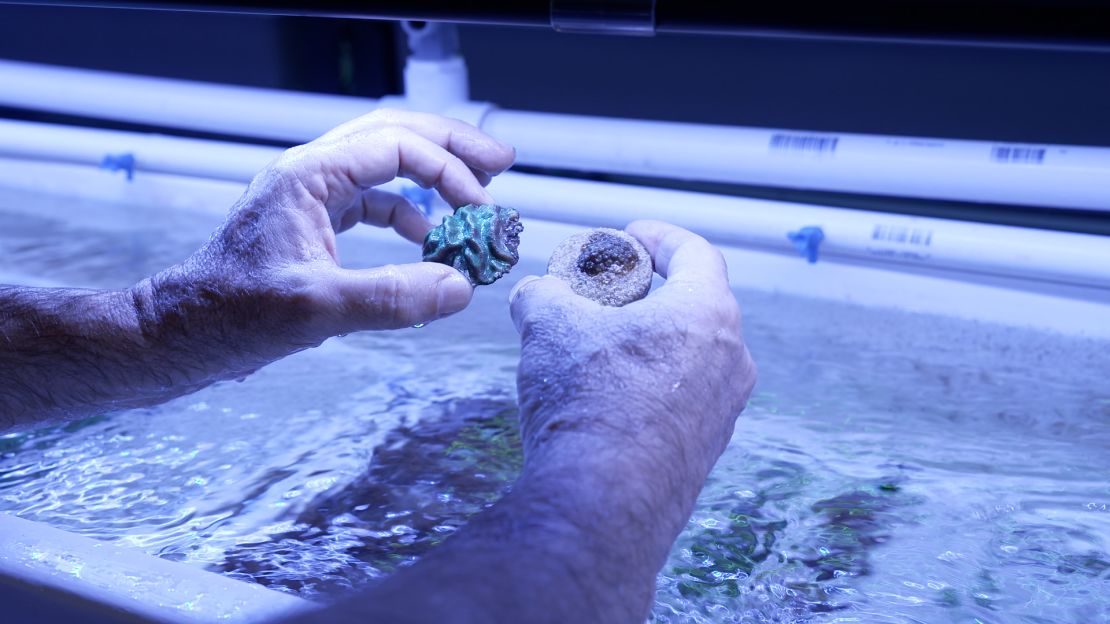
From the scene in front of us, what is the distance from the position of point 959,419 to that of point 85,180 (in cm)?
162

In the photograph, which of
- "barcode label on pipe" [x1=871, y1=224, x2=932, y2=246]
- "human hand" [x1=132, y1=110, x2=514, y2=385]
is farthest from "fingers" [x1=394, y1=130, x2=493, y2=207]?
"barcode label on pipe" [x1=871, y1=224, x2=932, y2=246]

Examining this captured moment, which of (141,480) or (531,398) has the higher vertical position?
(531,398)

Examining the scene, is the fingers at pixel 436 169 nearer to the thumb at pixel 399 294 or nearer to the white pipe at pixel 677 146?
the thumb at pixel 399 294

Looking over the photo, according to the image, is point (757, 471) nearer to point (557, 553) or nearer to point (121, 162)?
point (557, 553)

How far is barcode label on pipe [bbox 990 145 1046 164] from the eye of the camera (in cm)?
125

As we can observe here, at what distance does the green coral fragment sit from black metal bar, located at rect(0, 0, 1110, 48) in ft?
0.76

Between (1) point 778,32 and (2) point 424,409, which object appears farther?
(2) point 424,409

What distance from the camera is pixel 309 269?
0.87 meters

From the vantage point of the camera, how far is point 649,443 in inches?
27.5

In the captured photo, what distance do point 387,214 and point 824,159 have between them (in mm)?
619

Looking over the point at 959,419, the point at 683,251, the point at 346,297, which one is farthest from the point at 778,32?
the point at 959,419


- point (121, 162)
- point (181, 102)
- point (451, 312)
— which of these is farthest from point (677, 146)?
point (121, 162)

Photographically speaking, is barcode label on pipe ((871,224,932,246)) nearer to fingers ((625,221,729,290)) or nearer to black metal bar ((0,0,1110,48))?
fingers ((625,221,729,290))

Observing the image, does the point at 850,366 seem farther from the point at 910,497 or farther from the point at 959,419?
the point at 910,497
